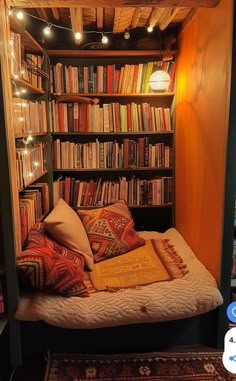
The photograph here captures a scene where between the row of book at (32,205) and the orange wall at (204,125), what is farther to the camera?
the row of book at (32,205)

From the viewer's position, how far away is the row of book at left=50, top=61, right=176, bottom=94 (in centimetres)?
271

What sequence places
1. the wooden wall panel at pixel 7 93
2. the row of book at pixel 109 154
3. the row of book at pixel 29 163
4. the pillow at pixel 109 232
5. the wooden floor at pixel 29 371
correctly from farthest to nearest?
the row of book at pixel 109 154 < the pillow at pixel 109 232 < the row of book at pixel 29 163 < the wooden floor at pixel 29 371 < the wooden wall panel at pixel 7 93

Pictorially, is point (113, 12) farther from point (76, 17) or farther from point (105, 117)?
point (105, 117)

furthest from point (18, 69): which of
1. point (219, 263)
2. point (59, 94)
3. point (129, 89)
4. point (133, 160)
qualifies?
point (219, 263)

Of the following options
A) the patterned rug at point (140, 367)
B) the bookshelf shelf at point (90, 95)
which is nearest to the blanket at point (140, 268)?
the patterned rug at point (140, 367)

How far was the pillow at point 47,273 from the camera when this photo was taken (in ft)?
5.69

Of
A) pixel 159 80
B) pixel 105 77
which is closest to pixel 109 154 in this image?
pixel 105 77

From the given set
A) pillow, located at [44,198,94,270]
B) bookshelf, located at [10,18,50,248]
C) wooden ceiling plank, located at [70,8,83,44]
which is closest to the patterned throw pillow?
bookshelf, located at [10,18,50,248]

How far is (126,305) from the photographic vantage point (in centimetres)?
178

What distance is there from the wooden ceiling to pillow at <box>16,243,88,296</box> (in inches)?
56.9

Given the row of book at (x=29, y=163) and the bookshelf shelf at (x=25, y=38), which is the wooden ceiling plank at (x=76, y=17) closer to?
the bookshelf shelf at (x=25, y=38)

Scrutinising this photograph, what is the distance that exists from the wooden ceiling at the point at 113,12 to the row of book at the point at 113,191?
4.25 ft

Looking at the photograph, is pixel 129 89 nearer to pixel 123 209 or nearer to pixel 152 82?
pixel 152 82

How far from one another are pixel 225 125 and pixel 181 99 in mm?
969
